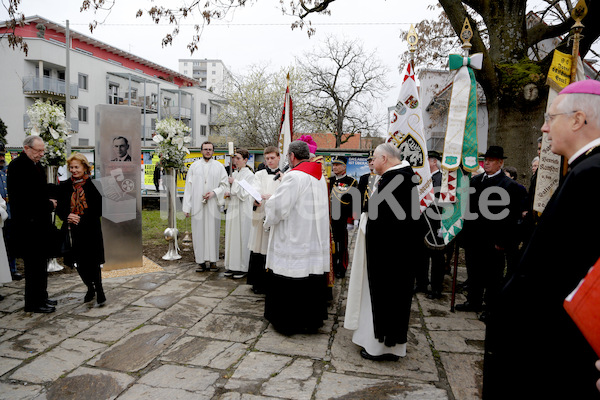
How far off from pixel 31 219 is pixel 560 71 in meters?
5.74

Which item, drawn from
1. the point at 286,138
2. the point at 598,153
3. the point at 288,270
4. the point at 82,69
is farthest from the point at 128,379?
the point at 82,69

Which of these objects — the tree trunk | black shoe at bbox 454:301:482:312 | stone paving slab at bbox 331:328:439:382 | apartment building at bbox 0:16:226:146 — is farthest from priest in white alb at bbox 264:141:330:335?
apartment building at bbox 0:16:226:146

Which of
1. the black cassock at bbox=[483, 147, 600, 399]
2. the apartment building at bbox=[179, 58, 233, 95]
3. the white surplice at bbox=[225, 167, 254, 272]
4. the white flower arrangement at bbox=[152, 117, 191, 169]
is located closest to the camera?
the black cassock at bbox=[483, 147, 600, 399]

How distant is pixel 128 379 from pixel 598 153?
3455 millimetres

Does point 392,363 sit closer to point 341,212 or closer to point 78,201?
point 341,212

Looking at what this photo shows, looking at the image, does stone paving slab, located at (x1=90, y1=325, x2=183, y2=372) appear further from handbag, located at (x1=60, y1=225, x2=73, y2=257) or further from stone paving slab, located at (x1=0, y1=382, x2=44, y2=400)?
handbag, located at (x1=60, y1=225, x2=73, y2=257)

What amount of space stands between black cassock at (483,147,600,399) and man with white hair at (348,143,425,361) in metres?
2.02

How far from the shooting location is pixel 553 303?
1408 mm

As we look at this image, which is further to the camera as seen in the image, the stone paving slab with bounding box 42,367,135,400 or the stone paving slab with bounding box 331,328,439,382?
the stone paving slab with bounding box 331,328,439,382

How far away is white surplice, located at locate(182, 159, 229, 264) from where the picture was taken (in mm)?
6828

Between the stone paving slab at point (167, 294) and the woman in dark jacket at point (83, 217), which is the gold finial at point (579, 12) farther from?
the woman in dark jacket at point (83, 217)

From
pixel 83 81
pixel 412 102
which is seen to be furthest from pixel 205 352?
pixel 83 81

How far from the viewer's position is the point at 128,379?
3.21 meters

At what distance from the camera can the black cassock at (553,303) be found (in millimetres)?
1345
